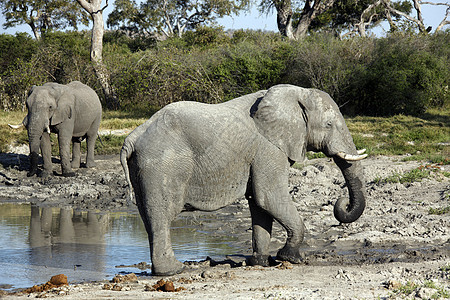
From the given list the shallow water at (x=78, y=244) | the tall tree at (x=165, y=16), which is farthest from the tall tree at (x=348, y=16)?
the shallow water at (x=78, y=244)

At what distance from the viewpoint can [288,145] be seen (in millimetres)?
5945

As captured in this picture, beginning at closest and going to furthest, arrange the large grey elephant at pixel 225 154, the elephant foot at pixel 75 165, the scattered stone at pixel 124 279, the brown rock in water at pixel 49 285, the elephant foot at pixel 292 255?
the brown rock in water at pixel 49 285
the scattered stone at pixel 124 279
the large grey elephant at pixel 225 154
the elephant foot at pixel 292 255
the elephant foot at pixel 75 165

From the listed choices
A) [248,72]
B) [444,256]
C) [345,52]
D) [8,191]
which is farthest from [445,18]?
[444,256]

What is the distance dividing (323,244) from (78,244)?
2.92 metres

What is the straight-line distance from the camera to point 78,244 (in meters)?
7.56

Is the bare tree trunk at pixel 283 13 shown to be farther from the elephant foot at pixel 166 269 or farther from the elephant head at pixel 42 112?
the elephant foot at pixel 166 269

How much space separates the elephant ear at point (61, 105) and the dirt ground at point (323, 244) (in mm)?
1355

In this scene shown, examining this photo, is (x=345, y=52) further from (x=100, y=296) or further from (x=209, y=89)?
(x=100, y=296)

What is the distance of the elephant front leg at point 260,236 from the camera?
6.16 metres

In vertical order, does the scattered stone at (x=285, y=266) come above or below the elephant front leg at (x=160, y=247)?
below

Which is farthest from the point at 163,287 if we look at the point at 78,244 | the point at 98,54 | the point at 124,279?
the point at 98,54

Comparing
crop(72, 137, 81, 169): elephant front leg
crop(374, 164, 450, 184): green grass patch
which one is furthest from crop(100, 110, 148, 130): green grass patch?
crop(374, 164, 450, 184): green grass patch

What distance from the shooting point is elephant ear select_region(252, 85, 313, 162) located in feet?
19.3

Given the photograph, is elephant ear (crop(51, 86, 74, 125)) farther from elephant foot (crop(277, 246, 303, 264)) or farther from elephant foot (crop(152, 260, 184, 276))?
elephant foot (crop(277, 246, 303, 264))
